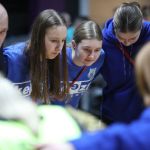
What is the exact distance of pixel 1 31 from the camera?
1.83 meters

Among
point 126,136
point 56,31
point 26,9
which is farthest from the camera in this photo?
point 26,9

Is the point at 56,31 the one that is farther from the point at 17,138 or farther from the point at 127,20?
the point at 17,138

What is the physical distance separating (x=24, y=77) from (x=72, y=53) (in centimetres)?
32

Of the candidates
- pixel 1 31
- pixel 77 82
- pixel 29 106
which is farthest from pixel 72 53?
pixel 29 106

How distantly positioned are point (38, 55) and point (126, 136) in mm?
1149

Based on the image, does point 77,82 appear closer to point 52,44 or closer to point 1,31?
point 52,44

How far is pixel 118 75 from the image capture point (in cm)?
227

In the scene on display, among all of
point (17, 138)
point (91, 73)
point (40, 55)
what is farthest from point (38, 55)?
point (17, 138)

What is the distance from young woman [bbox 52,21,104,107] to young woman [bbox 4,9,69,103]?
0.13 meters

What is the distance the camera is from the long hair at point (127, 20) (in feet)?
6.91

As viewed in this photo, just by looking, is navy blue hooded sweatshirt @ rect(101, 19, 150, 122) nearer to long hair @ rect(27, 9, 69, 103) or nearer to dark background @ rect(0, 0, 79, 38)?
long hair @ rect(27, 9, 69, 103)

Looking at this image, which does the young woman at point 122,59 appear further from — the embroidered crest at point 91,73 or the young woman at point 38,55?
the young woman at point 38,55

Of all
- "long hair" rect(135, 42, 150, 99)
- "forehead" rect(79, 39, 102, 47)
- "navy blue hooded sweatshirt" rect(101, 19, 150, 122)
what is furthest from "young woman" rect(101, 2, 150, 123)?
"long hair" rect(135, 42, 150, 99)

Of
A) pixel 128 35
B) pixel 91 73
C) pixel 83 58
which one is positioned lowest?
pixel 91 73
